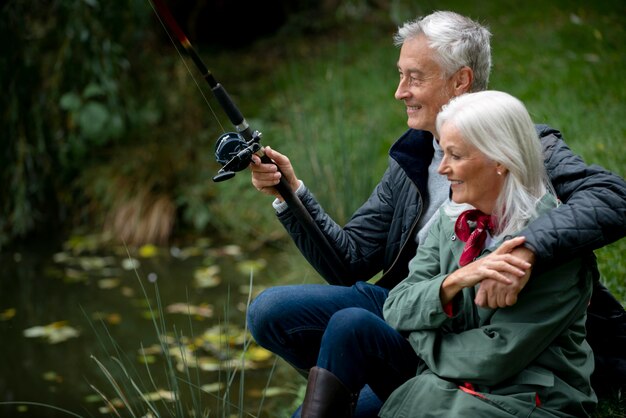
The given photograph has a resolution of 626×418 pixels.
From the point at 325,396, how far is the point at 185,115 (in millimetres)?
4525

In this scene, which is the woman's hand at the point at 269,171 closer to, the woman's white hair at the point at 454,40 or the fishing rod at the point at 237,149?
the fishing rod at the point at 237,149

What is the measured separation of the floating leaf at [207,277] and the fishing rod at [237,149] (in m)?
2.58

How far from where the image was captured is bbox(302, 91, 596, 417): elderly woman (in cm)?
184

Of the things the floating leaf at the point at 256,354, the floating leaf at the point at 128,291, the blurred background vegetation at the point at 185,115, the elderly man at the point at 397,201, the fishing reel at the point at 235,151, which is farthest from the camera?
the floating leaf at the point at 128,291

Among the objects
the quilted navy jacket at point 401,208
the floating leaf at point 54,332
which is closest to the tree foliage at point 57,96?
the floating leaf at point 54,332

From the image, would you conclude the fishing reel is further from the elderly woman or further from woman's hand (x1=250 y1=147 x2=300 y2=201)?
the elderly woman

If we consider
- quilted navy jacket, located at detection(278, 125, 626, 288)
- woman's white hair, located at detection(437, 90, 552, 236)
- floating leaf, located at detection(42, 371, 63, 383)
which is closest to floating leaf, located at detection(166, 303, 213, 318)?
floating leaf, located at detection(42, 371, 63, 383)

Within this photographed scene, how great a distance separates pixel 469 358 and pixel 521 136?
1.73 feet

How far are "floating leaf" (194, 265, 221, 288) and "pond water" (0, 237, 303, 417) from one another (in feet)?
0.04

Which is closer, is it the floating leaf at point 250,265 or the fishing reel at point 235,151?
the fishing reel at point 235,151

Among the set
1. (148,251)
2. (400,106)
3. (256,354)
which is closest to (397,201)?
(256,354)

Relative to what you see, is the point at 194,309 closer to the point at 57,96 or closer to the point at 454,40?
the point at 57,96

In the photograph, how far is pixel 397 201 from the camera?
2.55 m

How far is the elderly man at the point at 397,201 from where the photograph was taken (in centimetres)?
212
